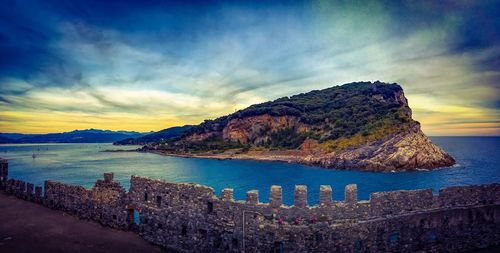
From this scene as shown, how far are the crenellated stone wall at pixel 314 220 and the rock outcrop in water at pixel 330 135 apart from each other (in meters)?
63.1

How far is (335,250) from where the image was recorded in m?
12.3

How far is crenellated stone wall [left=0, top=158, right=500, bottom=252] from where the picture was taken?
12.4m

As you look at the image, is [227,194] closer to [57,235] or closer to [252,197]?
[252,197]

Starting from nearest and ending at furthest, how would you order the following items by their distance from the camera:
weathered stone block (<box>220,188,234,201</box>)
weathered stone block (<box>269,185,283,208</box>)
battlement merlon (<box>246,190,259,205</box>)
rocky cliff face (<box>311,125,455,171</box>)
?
weathered stone block (<box>269,185,283,208</box>)
battlement merlon (<box>246,190,259,205</box>)
weathered stone block (<box>220,188,234,201</box>)
rocky cliff face (<box>311,125,455,171</box>)

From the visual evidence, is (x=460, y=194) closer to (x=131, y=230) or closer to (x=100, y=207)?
(x=131, y=230)

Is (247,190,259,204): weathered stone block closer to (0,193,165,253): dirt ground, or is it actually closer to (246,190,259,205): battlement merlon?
(246,190,259,205): battlement merlon

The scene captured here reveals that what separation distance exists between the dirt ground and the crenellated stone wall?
975 millimetres

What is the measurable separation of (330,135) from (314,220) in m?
96.5

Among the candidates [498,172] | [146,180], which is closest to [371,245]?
[146,180]

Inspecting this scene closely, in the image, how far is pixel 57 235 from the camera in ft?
56.3

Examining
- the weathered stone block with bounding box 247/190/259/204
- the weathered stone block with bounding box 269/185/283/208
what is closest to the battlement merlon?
the weathered stone block with bounding box 247/190/259/204

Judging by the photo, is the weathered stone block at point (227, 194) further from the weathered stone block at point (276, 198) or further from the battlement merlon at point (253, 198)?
the weathered stone block at point (276, 198)

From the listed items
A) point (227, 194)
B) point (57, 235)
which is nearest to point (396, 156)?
point (227, 194)

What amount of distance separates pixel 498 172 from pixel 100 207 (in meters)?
83.5
